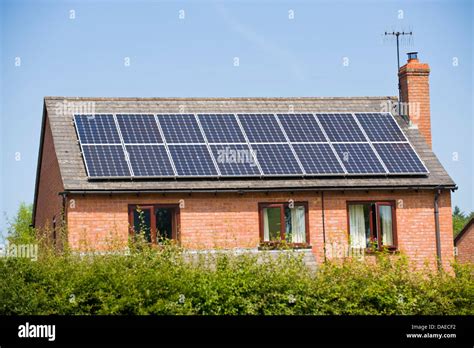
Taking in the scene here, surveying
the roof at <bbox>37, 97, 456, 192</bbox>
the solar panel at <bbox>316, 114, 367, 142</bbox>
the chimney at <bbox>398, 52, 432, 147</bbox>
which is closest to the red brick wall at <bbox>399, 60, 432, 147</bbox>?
the chimney at <bbox>398, 52, 432, 147</bbox>

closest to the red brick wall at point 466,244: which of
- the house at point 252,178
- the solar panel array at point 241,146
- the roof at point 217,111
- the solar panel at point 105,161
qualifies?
the roof at point 217,111

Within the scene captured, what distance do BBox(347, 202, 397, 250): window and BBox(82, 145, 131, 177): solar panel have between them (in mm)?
8935

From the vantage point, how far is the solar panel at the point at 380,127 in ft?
141

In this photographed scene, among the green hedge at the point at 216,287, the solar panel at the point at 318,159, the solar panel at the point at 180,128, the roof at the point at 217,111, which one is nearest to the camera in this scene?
the green hedge at the point at 216,287

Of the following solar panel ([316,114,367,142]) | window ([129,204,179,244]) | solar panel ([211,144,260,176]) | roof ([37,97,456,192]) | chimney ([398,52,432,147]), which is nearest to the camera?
window ([129,204,179,244])

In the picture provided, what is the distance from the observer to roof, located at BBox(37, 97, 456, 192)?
38.2m

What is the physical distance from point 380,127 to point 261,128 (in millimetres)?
5277

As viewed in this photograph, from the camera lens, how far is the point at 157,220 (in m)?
38.3

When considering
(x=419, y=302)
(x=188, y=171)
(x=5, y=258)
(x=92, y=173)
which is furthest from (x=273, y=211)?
(x=5, y=258)

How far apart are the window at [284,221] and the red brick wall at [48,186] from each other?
25.3ft

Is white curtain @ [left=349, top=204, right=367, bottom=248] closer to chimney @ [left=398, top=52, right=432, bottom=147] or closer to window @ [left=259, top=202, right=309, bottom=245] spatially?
window @ [left=259, top=202, right=309, bottom=245]

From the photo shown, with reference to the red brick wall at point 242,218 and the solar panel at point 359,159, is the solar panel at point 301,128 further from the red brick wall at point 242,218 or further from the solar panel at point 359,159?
the red brick wall at point 242,218

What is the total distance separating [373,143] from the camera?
4247cm
